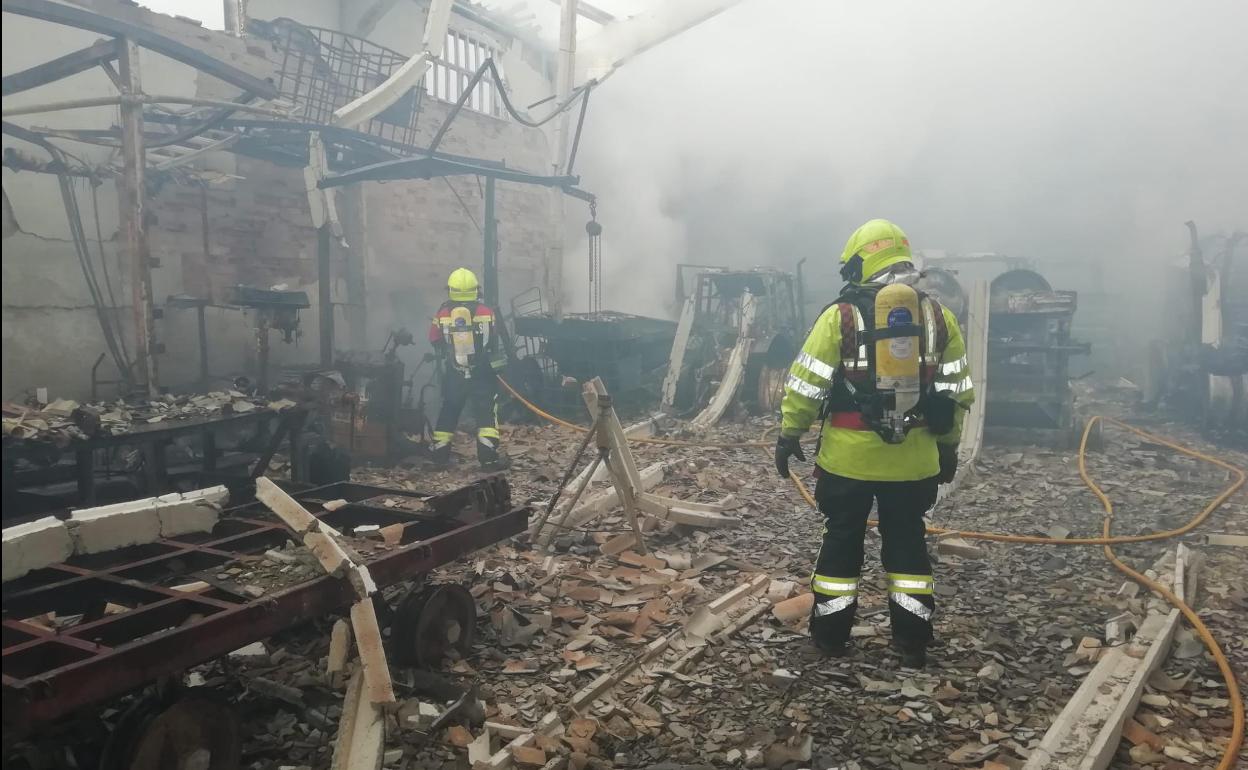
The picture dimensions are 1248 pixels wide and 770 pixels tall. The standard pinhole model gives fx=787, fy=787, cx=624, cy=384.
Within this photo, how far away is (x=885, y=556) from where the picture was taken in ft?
12.9

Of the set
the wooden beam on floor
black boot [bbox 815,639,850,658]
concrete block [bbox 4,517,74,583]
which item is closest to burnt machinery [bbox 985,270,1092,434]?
the wooden beam on floor

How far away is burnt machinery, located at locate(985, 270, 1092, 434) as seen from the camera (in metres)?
8.85

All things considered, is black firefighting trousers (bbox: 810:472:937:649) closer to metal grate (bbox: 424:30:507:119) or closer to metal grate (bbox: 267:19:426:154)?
metal grate (bbox: 267:19:426:154)

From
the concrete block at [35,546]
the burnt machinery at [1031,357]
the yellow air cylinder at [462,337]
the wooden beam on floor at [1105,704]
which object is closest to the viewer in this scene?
the concrete block at [35,546]

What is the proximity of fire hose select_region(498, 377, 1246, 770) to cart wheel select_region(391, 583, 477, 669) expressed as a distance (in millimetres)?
1883

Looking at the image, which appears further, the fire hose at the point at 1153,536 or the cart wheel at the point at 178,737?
the fire hose at the point at 1153,536

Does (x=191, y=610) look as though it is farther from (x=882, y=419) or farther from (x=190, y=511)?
(x=882, y=419)

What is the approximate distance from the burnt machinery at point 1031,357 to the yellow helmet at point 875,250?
5690 millimetres

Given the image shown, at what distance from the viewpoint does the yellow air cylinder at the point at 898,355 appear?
3658 millimetres

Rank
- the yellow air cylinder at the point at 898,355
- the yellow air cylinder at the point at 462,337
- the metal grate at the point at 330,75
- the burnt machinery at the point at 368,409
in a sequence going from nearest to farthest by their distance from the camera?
the yellow air cylinder at the point at 898,355
the burnt machinery at the point at 368,409
the yellow air cylinder at the point at 462,337
the metal grate at the point at 330,75

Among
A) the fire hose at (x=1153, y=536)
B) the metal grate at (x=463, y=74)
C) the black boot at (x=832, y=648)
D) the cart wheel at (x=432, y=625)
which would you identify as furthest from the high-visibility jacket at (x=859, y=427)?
the metal grate at (x=463, y=74)

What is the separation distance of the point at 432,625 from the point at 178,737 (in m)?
1.27

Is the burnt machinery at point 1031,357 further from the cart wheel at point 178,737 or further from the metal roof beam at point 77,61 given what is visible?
the metal roof beam at point 77,61

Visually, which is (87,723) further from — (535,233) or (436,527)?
(535,233)
